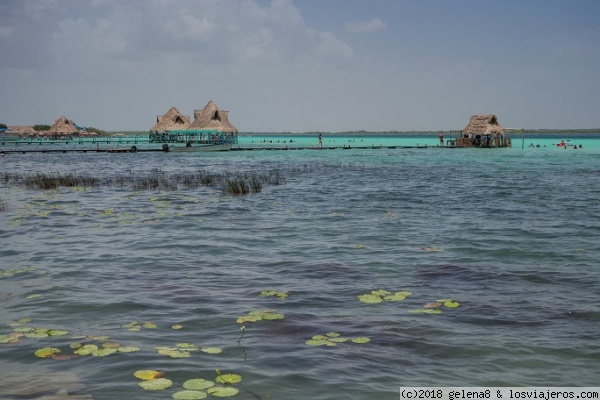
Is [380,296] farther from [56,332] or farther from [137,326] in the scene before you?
[56,332]

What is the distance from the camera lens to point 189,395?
4586 mm

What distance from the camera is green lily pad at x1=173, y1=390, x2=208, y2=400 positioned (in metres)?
4.55

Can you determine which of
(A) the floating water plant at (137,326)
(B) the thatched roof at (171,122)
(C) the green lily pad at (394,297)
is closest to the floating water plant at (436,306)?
(C) the green lily pad at (394,297)

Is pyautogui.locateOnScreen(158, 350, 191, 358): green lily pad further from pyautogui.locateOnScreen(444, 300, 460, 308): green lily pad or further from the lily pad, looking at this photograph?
pyautogui.locateOnScreen(444, 300, 460, 308): green lily pad

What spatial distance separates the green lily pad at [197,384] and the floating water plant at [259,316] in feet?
5.58

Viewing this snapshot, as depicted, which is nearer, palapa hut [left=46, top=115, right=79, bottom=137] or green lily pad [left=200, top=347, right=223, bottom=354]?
green lily pad [left=200, top=347, right=223, bottom=354]

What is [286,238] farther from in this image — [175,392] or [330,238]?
[175,392]

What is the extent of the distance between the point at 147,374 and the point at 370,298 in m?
3.46

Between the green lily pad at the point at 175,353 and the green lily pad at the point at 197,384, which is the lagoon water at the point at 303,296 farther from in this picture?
the green lily pad at the point at 197,384

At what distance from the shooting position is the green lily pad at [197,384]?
474cm

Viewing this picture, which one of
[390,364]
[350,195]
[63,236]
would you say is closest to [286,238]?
[63,236]

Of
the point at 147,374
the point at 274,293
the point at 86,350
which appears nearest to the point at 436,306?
the point at 274,293

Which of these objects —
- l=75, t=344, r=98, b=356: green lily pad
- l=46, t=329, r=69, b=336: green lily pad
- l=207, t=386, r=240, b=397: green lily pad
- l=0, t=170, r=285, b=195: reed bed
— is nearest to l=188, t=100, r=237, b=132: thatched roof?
l=0, t=170, r=285, b=195: reed bed

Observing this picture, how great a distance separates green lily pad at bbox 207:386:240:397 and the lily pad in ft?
2.00
